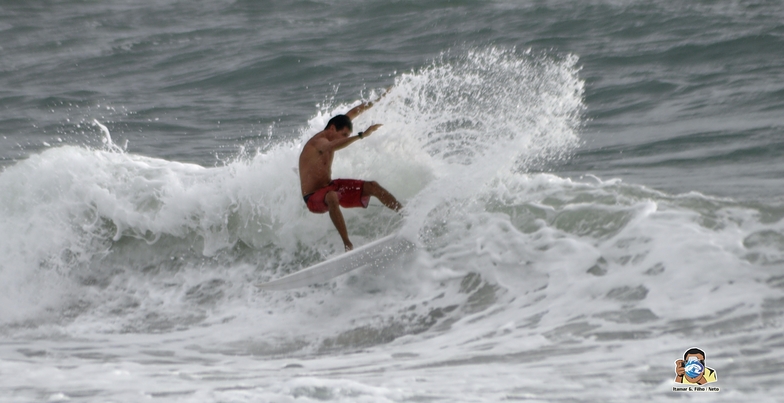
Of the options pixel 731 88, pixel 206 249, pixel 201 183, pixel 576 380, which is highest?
pixel 731 88

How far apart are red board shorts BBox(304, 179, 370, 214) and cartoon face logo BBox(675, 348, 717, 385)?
316cm

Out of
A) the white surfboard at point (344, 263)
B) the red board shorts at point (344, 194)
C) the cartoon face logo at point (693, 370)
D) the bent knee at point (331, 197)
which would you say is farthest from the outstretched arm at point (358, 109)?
the cartoon face logo at point (693, 370)

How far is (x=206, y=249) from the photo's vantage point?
7.90m

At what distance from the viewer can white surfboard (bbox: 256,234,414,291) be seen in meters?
6.30

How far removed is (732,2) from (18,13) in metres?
18.7

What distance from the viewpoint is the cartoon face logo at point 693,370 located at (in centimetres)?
407

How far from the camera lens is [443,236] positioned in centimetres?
678

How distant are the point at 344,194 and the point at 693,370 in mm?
3387

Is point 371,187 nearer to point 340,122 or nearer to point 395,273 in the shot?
point 340,122

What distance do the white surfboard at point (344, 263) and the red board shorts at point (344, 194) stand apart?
431 millimetres

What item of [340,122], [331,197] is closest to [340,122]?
[340,122]

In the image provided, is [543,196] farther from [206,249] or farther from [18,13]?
[18,13]

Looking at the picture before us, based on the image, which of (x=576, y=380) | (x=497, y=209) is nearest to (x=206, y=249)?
(x=497, y=209)

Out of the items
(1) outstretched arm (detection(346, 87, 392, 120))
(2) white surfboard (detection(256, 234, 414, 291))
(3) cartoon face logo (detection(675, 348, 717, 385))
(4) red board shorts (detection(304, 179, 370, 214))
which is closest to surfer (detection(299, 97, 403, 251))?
(4) red board shorts (detection(304, 179, 370, 214))
